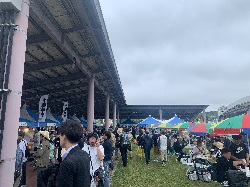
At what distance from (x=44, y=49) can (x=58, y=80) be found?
5059mm

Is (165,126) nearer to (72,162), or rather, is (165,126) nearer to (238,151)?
(238,151)

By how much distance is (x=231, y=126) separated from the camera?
909 cm

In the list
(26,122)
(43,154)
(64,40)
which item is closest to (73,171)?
(64,40)

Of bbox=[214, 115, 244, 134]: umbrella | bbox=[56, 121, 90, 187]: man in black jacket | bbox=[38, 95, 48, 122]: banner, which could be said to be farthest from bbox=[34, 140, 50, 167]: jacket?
bbox=[56, 121, 90, 187]: man in black jacket

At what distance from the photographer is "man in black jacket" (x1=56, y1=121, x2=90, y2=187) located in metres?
2.60

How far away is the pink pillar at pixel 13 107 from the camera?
4.27 metres

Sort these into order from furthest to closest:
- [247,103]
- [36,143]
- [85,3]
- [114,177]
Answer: [247,103] → [36,143] → [114,177] → [85,3]

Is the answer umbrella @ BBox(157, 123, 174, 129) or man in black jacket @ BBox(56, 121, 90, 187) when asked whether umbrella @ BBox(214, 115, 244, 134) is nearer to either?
man in black jacket @ BBox(56, 121, 90, 187)

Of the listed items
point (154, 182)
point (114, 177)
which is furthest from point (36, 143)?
point (154, 182)

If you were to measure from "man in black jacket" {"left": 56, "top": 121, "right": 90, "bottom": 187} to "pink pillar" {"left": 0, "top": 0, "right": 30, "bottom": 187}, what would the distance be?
1.87 metres

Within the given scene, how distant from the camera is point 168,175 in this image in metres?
11.4

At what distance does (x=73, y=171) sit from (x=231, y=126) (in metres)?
7.83

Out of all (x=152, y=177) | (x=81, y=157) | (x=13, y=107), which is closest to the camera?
(x=81, y=157)

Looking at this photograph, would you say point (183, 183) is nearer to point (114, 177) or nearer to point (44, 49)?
point (114, 177)
